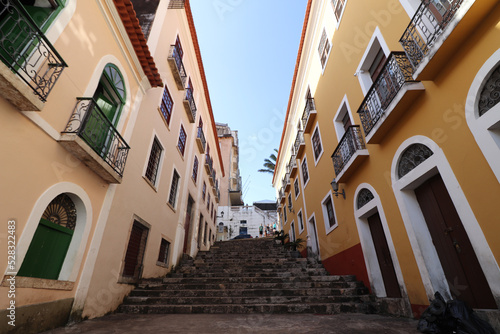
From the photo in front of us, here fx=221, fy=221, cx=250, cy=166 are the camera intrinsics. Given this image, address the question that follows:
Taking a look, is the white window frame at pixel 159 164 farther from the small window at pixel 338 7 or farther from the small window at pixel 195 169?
the small window at pixel 338 7

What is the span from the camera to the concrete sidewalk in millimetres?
3736

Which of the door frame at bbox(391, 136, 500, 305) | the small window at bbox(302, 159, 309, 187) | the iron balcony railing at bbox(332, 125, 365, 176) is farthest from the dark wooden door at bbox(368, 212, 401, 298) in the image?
the small window at bbox(302, 159, 309, 187)

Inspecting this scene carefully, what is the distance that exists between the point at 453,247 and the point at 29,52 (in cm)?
767

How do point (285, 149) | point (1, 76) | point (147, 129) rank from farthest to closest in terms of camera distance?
point (285, 149)
point (147, 129)
point (1, 76)

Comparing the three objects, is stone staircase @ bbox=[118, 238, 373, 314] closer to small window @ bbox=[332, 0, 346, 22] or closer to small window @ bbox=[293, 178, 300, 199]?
small window @ bbox=[293, 178, 300, 199]

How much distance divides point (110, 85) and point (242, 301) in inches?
261

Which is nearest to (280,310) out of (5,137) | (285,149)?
(5,137)

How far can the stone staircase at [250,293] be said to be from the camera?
5.34 m

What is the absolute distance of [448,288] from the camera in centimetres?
390

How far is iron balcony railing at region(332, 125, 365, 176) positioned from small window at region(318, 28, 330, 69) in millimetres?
4169

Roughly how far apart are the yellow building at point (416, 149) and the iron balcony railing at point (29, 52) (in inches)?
242

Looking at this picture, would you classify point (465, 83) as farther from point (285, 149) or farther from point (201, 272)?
point (285, 149)

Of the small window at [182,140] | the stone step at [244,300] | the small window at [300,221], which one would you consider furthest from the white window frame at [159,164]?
the small window at [300,221]

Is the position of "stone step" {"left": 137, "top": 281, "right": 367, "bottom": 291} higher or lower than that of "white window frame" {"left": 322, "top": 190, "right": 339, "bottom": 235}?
lower
